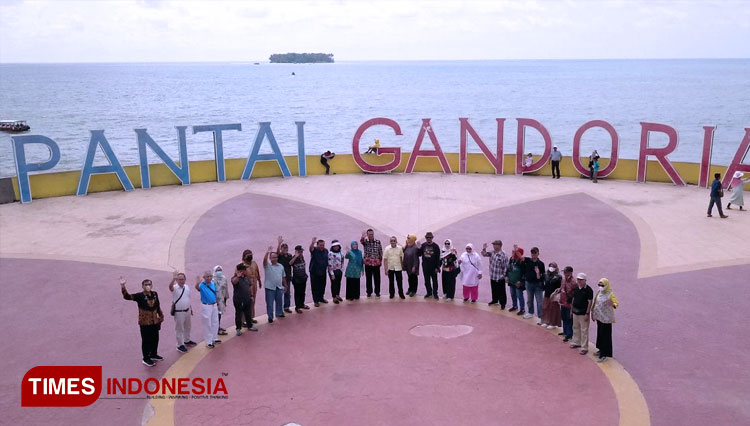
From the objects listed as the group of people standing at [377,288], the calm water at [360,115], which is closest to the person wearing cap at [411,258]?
the group of people standing at [377,288]

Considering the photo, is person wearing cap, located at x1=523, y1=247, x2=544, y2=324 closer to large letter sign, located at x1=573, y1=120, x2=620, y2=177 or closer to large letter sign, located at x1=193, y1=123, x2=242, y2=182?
large letter sign, located at x1=573, y1=120, x2=620, y2=177

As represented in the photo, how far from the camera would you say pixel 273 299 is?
13.9m

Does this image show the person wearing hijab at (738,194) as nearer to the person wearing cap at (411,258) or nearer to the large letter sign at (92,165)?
the person wearing cap at (411,258)

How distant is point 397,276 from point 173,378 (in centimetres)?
571

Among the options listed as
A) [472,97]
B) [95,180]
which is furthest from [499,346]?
[472,97]

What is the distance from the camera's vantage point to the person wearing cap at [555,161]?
29.1 metres

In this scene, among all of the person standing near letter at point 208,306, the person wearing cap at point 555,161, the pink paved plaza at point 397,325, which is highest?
the person wearing cap at point 555,161

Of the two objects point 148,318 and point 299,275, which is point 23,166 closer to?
point 299,275

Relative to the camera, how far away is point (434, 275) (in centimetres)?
1494

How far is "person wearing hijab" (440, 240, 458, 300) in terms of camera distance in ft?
48.1

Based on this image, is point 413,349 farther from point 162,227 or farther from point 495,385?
point 162,227

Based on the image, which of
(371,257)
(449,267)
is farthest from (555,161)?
(371,257)

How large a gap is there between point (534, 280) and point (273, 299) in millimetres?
5673

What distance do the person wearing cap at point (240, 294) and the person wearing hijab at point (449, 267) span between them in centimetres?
454
